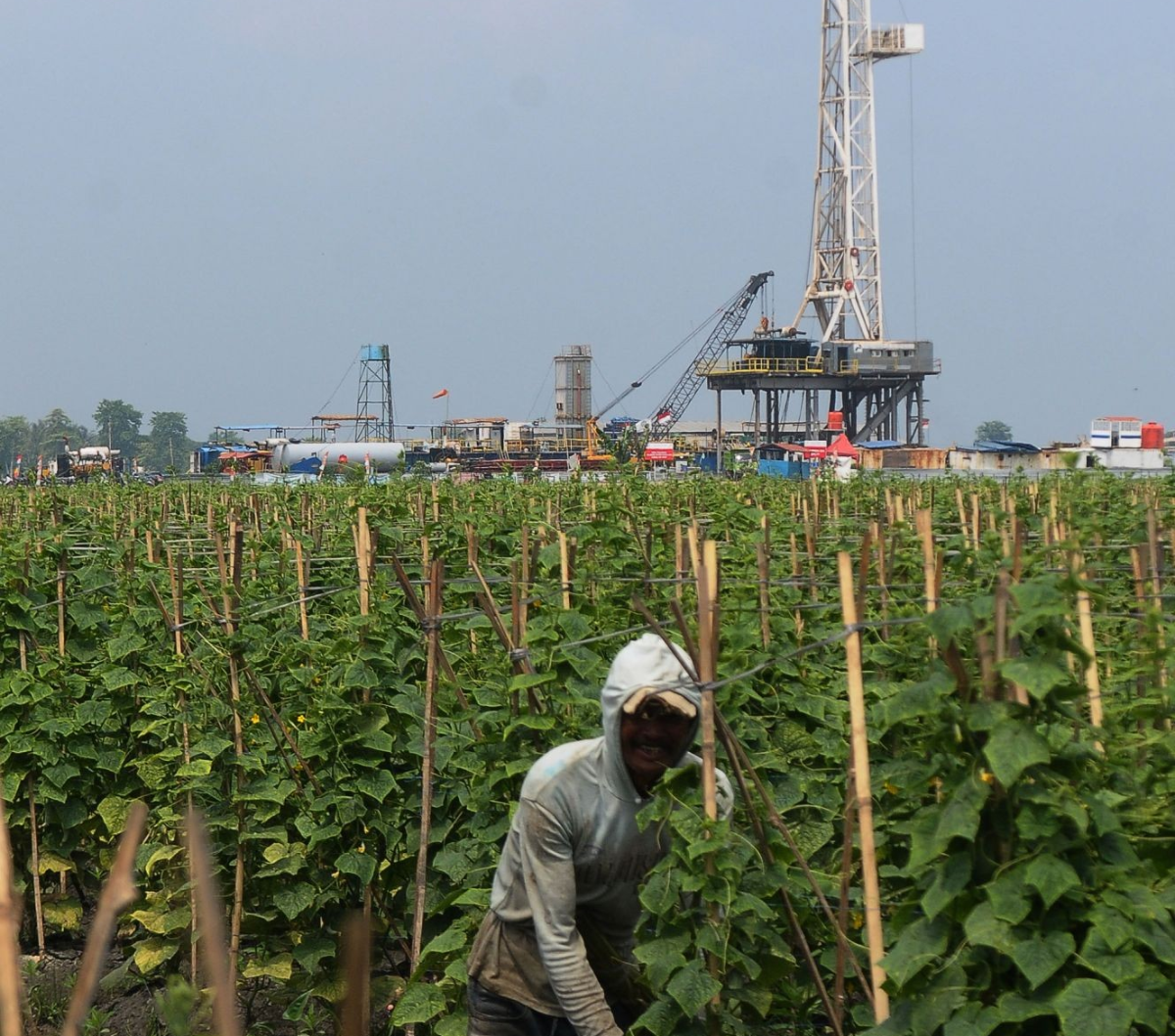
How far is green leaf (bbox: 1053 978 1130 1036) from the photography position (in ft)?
9.18

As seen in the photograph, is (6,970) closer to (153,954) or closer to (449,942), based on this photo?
(449,942)

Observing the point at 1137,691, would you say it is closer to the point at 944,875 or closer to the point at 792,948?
the point at 792,948

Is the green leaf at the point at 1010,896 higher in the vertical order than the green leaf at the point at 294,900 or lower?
higher

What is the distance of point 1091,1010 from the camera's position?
2.83m

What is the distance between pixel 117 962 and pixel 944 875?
5393mm

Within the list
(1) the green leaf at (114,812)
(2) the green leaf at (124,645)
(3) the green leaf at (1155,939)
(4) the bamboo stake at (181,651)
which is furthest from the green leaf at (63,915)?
(3) the green leaf at (1155,939)

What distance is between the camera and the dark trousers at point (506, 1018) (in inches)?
162

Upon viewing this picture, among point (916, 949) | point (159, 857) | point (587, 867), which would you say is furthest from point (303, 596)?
point (916, 949)

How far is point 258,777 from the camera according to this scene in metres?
6.49

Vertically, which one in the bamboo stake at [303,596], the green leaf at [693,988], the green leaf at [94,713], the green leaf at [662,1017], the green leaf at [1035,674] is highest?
the green leaf at [1035,674]

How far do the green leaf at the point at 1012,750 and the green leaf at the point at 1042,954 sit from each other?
12.5 inches

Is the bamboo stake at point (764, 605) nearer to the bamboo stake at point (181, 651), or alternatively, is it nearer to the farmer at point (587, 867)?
the farmer at point (587, 867)

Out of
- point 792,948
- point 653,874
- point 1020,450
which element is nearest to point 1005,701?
point 653,874

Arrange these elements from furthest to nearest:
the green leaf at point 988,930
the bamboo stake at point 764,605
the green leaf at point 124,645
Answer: the green leaf at point 124,645 < the bamboo stake at point 764,605 < the green leaf at point 988,930
